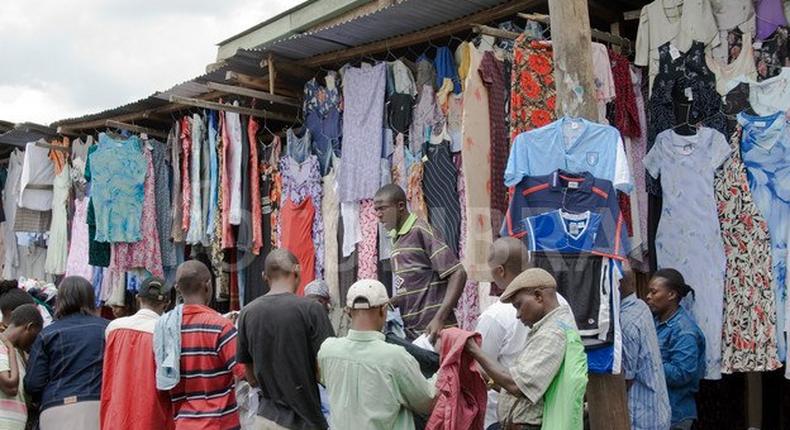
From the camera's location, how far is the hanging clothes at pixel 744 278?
18.4ft

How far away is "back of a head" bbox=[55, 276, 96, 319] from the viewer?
221 inches

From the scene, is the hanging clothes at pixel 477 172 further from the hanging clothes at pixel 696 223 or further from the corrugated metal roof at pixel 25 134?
the corrugated metal roof at pixel 25 134

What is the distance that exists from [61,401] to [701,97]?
4.73 m

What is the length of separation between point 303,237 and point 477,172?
7.82ft

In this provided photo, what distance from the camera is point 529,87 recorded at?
19.6ft

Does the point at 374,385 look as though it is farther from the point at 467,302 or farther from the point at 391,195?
the point at 467,302

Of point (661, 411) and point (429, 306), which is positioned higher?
point (429, 306)

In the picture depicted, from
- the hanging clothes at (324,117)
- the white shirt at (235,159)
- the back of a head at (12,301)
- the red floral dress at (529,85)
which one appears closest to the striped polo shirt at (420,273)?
the red floral dress at (529,85)

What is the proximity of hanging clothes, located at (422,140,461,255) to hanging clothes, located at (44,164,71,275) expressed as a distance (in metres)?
5.35

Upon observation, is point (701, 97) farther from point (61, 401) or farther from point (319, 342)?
point (61, 401)

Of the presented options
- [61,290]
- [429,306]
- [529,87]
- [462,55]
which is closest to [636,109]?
[529,87]

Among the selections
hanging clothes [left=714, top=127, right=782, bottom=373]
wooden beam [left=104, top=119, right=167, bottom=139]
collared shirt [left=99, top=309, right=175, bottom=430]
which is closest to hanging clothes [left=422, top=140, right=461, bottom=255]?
hanging clothes [left=714, top=127, right=782, bottom=373]

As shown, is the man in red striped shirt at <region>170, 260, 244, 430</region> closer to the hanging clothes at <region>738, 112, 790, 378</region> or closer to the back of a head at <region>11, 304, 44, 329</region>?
the back of a head at <region>11, 304, 44, 329</region>

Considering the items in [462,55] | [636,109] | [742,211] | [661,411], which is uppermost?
[462,55]
